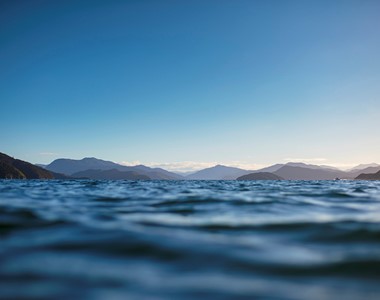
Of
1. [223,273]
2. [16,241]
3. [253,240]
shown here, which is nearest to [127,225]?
[16,241]

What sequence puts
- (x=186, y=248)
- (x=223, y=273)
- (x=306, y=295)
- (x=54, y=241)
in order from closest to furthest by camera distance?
(x=306, y=295), (x=223, y=273), (x=186, y=248), (x=54, y=241)

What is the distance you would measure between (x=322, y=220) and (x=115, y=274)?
564 cm

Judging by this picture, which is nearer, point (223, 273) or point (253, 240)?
point (223, 273)

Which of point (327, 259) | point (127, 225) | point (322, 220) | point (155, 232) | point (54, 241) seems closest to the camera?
point (327, 259)

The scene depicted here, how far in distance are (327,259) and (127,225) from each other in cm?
404

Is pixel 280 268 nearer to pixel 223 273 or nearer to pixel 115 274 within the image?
pixel 223 273

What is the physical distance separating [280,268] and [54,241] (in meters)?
3.71

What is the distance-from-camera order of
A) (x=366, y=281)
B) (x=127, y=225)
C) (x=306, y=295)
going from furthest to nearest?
(x=127, y=225) < (x=366, y=281) < (x=306, y=295)

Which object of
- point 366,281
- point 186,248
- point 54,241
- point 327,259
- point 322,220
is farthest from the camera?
point 322,220

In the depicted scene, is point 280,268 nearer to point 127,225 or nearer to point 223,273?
point 223,273

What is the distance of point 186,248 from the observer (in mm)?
4496

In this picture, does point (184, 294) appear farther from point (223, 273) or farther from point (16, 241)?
point (16, 241)

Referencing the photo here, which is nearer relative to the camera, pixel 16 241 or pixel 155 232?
pixel 16 241

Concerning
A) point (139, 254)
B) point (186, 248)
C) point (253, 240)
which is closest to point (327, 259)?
point (253, 240)
